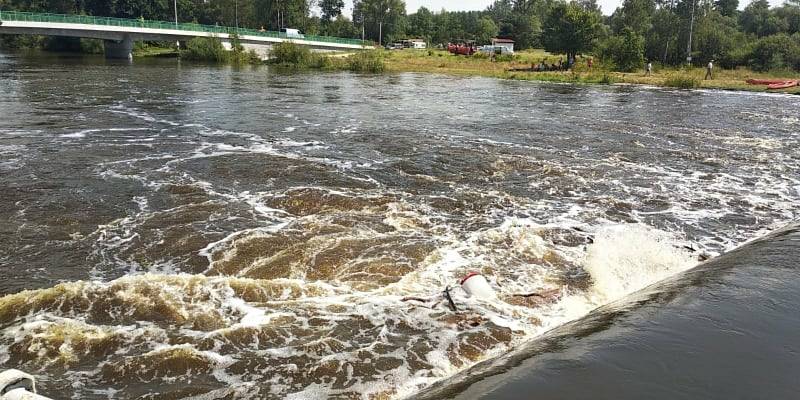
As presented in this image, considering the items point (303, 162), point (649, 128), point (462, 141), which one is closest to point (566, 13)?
point (649, 128)

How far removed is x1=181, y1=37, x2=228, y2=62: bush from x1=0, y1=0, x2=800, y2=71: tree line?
48.3m

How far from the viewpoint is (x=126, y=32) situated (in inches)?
3071

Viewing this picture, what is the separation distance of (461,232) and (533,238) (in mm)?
1502

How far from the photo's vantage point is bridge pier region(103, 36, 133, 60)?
81625mm

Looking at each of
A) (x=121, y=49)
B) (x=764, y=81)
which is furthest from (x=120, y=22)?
(x=764, y=81)

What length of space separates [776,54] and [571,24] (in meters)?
23.9

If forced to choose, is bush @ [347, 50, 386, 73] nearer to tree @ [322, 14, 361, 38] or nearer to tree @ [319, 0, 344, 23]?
tree @ [322, 14, 361, 38]

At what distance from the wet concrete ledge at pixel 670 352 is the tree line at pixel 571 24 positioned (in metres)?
65.1

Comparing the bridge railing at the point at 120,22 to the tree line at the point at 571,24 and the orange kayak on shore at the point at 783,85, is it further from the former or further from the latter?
the orange kayak on shore at the point at 783,85

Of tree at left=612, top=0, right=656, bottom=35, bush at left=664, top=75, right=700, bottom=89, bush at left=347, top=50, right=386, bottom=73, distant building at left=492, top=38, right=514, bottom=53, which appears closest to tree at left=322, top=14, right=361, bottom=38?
distant building at left=492, top=38, right=514, bottom=53

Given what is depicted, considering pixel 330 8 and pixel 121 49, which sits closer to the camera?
pixel 121 49

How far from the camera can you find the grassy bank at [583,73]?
52344mm

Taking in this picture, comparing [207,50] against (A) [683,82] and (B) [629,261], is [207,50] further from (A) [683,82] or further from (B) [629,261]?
(B) [629,261]

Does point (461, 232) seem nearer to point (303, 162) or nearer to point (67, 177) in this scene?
point (303, 162)
